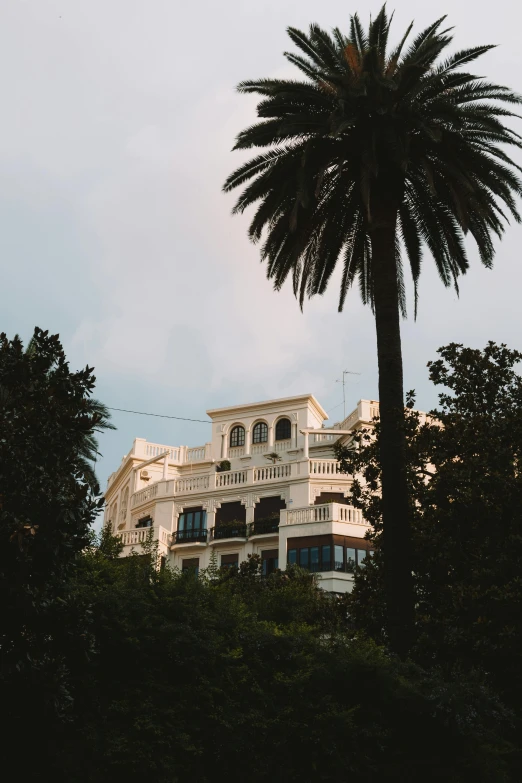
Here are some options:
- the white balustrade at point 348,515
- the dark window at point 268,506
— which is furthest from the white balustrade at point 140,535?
the white balustrade at point 348,515

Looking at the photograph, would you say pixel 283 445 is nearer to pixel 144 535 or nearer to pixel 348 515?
pixel 144 535

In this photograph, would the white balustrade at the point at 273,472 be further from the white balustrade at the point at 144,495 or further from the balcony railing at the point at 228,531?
the white balustrade at the point at 144,495

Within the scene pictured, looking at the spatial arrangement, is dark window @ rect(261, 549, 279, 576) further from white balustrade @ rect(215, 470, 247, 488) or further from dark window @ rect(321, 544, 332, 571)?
white balustrade @ rect(215, 470, 247, 488)

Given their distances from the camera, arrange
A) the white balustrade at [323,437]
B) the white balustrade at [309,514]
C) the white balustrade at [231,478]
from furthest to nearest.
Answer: the white balustrade at [323,437] → the white balustrade at [231,478] → the white balustrade at [309,514]

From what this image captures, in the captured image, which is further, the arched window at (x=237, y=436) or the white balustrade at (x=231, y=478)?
the arched window at (x=237, y=436)

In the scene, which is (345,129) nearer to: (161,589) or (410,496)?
(410,496)

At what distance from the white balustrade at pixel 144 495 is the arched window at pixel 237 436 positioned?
778 centimetres

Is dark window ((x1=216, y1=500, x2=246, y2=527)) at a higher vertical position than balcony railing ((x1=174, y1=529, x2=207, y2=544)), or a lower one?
higher

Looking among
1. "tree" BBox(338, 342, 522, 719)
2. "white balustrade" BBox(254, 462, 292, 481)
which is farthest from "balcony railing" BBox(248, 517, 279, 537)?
"tree" BBox(338, 342, 522, 719)

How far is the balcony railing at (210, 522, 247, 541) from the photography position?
5025cm

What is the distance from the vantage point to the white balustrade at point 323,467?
50.1m

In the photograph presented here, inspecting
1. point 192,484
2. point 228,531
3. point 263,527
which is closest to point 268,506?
point 263,527

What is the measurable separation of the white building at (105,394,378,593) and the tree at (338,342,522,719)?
817 inches

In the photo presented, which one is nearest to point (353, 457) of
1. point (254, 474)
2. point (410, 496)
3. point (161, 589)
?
point (410, 496)
